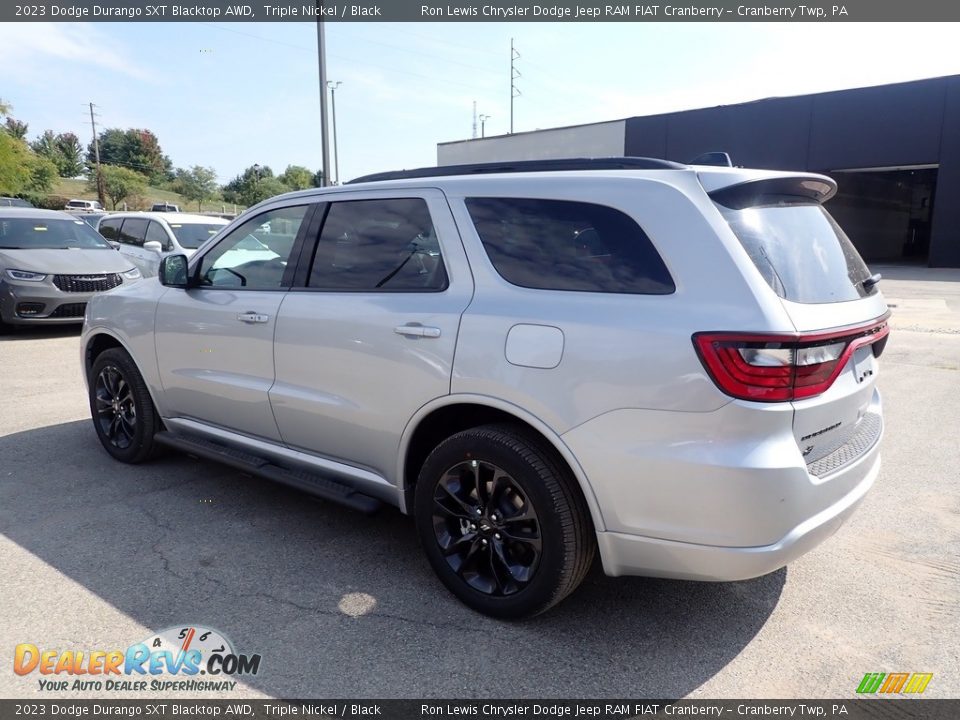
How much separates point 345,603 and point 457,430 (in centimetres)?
91

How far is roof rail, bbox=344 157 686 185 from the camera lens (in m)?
2.89

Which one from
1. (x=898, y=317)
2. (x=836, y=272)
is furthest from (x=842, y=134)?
(x=836, y=272)

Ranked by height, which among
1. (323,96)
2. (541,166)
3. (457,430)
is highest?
(323,96)

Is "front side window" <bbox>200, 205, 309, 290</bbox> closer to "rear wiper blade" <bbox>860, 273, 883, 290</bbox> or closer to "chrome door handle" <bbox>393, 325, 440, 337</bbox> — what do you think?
"chrome door handle" <bbox>393, 325, 440, 337</bbox>

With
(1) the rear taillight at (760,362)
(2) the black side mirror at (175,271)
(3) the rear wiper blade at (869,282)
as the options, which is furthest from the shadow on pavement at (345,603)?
(3) the rear wiper blade at (869,282)

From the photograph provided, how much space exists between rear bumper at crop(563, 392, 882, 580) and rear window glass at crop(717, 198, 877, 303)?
0.51 metres

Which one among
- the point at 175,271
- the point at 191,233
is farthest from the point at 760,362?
the point at 191,233

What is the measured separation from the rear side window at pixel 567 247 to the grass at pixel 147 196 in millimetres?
73225

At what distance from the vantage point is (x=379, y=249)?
335 centimetres

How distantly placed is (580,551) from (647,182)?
145 centimetres

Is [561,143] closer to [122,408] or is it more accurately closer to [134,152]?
[122,408]

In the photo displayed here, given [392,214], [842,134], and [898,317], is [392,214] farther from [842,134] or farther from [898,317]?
[842,134]

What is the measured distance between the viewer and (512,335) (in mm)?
2709

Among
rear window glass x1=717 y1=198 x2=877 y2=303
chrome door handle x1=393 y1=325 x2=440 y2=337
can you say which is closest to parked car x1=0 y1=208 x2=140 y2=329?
chrome door handle x1=393 y1=325 x2=440 y2=337
